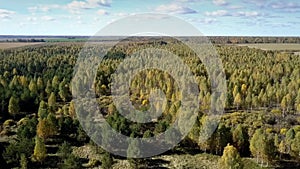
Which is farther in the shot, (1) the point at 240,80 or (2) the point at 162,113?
(1) the point at 240,80

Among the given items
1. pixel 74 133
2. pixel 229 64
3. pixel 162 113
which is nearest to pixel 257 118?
pixel 162 113

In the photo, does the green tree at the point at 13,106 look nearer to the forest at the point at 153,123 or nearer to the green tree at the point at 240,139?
the forest at the point at 153,123

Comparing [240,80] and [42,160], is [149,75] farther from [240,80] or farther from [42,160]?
[42,160]

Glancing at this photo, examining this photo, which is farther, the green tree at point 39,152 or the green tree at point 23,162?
the green tree at point 39,152

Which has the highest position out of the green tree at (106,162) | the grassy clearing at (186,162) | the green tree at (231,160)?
the green tree at (231,160)

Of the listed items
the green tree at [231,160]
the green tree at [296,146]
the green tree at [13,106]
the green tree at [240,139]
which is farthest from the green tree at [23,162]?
the green tree at [296,146]

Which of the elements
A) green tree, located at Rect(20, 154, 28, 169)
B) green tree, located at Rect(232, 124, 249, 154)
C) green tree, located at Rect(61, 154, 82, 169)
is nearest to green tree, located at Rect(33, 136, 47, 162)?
green tree, located at Rect(20, 154, 28, 169)

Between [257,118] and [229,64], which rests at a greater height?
[229,64]

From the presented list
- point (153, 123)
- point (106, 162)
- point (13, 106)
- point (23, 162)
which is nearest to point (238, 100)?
point (153, 123)
